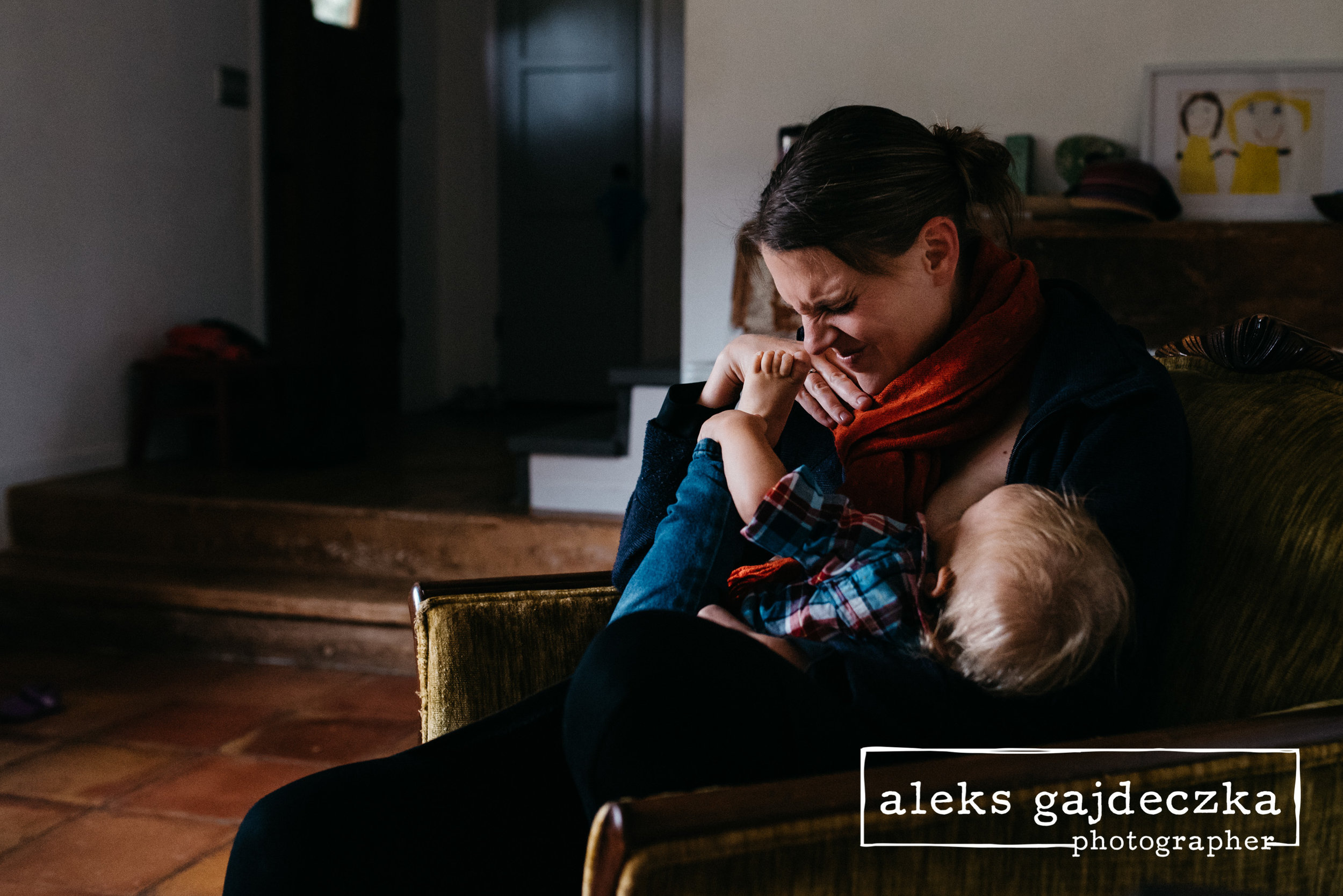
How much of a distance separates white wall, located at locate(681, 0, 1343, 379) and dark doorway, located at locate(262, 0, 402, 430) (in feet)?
5.71

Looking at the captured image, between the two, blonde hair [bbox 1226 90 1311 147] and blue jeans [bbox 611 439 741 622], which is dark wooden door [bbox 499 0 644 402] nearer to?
blonde hair [bbox 1226 90 1311 147]

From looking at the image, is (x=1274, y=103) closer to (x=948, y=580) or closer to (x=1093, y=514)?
(x=1093, y=514)

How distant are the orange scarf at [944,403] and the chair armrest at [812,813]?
16.1 inches

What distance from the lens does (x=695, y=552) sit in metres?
1.22

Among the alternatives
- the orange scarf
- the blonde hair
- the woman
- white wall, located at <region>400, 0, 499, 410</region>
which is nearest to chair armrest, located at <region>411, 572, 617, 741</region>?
the woman

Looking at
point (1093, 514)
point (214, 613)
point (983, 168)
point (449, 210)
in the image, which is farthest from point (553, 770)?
point (449, 210)

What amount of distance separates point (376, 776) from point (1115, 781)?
0.71 meters

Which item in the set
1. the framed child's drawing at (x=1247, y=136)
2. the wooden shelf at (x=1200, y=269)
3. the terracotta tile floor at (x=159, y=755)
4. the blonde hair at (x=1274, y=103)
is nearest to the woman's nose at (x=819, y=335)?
the terracotta tile floor at (x=159, y=755)

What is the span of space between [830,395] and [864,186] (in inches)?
10.9

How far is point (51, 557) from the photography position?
11.8 feet

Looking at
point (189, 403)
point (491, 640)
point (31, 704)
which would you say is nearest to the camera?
point (491, 640)

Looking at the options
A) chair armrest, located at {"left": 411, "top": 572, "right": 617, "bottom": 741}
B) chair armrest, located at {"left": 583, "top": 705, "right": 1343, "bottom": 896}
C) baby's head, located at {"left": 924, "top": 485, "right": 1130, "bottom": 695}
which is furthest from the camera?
chair armrest, located at {"left": 411, "top": 572, "right": 617, "bottom": 741}

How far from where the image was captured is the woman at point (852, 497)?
33.8 inches

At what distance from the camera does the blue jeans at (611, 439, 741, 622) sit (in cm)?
120
